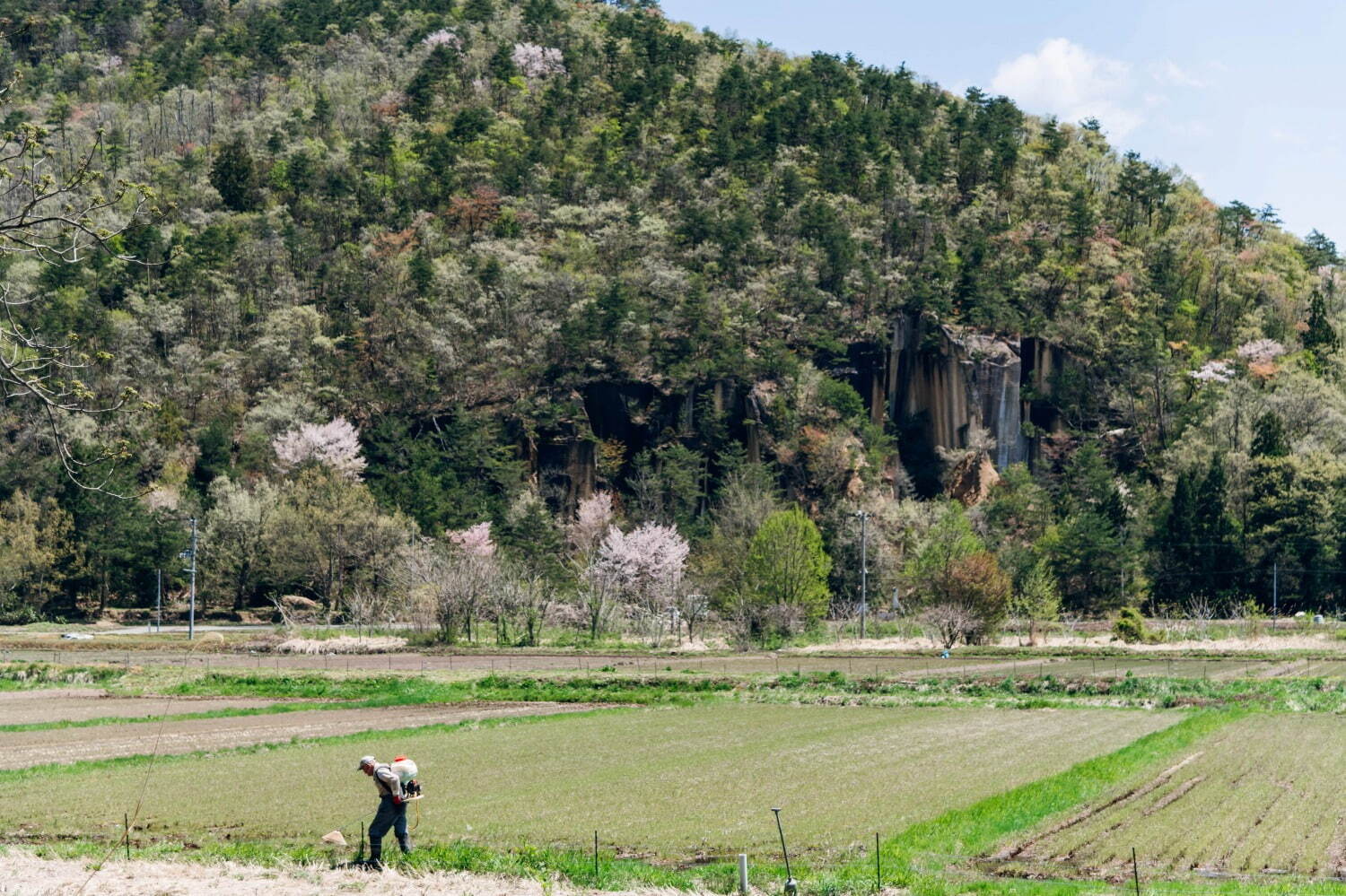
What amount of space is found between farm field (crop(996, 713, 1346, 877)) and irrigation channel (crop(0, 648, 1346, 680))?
23.2 meters

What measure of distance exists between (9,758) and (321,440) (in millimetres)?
69995

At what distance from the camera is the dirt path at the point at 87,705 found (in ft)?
135

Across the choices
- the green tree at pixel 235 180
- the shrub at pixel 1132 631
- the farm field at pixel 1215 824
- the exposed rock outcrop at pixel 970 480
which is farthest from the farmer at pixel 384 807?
the green tree at pixel 235 180

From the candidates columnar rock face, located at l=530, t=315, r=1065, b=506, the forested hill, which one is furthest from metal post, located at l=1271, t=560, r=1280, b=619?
columnar rock face, located at l=530, t=315, r=1065, b=506

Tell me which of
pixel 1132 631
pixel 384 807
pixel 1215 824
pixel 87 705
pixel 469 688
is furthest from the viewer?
pixel 1132 631

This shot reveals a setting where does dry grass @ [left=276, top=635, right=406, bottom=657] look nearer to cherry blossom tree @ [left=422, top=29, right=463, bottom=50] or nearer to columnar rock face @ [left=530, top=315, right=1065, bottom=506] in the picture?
columnar rock face @ [left=530, top=315, right=1065, bottom=506]

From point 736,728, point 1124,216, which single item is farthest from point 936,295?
point 736,728

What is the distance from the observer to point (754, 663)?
61.6 meters

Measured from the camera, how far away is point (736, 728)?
3712 centimetres

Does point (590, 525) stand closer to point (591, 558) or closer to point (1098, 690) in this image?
point (591, 558)

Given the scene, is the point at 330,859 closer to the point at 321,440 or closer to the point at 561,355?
the point at 321,440

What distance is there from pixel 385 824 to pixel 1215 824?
1330 cm

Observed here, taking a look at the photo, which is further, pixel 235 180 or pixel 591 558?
pixel 235 180

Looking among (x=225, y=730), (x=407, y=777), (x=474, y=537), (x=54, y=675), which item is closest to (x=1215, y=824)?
(x=407, y=777)
